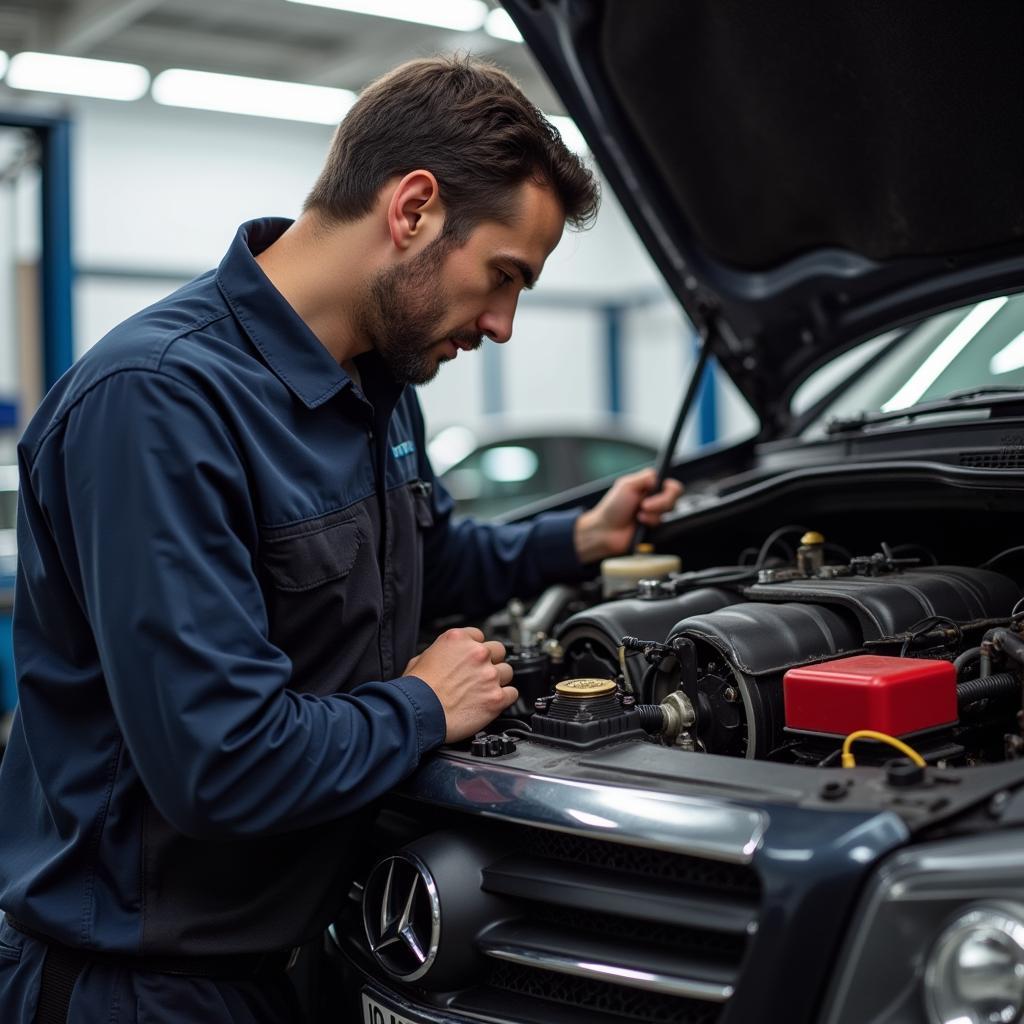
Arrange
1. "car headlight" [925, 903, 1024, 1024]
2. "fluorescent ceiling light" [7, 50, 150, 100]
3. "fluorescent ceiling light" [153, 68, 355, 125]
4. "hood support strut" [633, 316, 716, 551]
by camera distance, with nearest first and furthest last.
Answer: "car headlight" [925, 903, 1024, 1024] < "hood support strut" [633, 316, 716, 551] < "fluorescent ceiling light" [7, 50, 150, 100] < "fluorescent ceiling light" [153, 68, 355, 125]

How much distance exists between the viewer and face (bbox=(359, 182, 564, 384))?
4.96ft

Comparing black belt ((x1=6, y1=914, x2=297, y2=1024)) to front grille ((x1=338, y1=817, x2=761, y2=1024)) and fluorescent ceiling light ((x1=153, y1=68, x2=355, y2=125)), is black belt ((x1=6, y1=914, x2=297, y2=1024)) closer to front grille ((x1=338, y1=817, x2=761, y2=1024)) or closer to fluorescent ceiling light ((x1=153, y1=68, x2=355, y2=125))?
front grille ((x1=338, y1=817, x2=761, y2=1024))

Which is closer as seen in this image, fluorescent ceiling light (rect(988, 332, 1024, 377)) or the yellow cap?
the yellow cap

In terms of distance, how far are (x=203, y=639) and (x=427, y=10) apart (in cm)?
712

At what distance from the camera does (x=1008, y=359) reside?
6.82 ft

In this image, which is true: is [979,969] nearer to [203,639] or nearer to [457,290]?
[203,639]

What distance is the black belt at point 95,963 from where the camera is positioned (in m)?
1.32

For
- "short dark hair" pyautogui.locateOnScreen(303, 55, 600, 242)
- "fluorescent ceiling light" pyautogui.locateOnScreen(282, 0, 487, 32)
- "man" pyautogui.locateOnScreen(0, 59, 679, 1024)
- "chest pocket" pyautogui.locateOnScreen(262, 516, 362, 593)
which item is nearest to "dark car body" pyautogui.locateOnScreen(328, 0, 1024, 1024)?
"man" pyautogui.locateOnScreen(0, 59, 679, 1024)

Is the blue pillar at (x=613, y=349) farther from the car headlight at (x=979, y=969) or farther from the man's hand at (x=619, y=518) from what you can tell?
the car headlight at (x=979, y=969)

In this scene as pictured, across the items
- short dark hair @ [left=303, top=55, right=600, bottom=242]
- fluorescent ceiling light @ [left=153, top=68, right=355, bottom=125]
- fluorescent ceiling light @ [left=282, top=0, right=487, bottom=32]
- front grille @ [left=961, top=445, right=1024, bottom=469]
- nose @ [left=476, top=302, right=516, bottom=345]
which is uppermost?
fluorescent ceiling light @ [left=282, top=0, right=487, bottom=32]

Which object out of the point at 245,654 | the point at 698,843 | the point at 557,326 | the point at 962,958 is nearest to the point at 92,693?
the point at 245,654

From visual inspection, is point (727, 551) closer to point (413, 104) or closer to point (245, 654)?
point (413, 104)

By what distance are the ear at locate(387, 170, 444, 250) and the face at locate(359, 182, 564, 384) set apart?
0.02m

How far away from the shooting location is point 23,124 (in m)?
3.72
